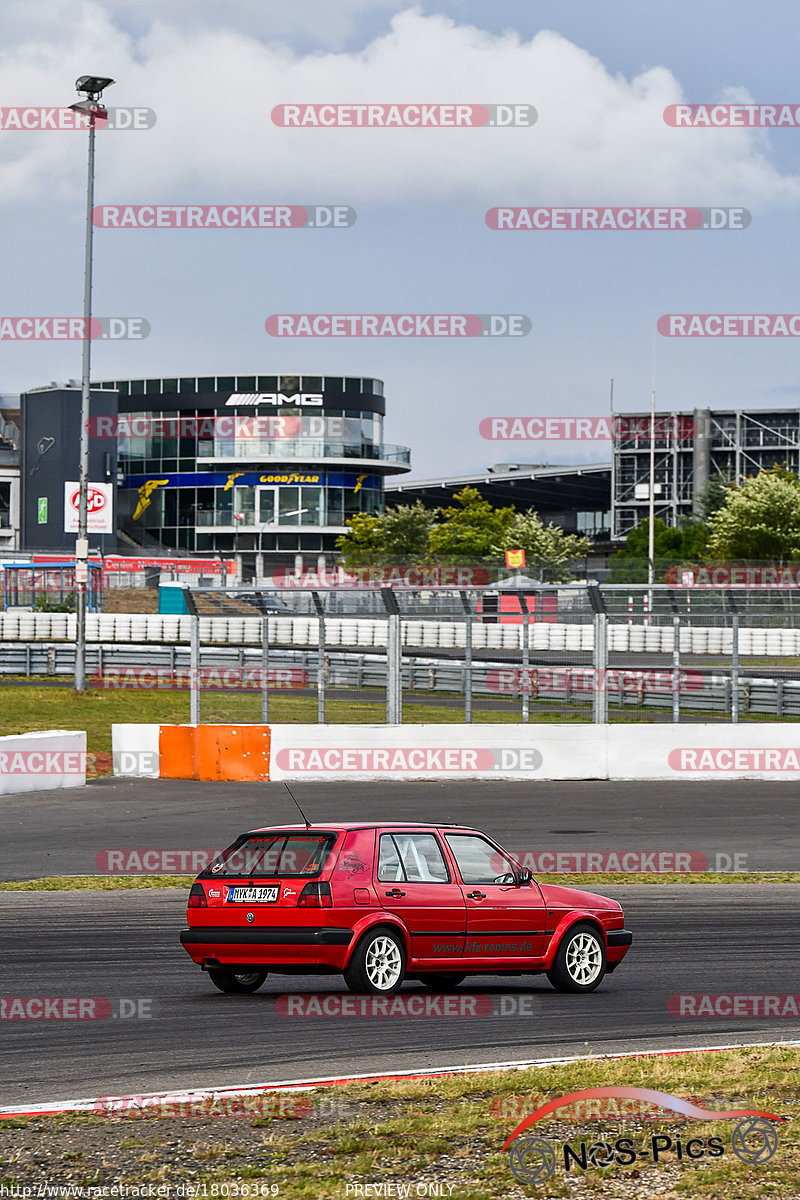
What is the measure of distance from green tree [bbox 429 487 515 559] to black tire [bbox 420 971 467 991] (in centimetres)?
7793

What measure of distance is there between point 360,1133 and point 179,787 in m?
16.9

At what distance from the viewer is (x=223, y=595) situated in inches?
1048

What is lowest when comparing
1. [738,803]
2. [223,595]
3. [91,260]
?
[738,803]

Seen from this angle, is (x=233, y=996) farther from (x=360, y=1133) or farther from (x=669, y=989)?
(x=360, y=1133)

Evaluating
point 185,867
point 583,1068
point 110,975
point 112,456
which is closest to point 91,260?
point 185,867

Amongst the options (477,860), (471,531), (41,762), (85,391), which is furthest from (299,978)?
(471,531)

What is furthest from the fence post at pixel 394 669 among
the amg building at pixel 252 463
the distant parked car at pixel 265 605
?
the amg building at pixel 252 463

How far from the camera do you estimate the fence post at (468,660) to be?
80.8 feet

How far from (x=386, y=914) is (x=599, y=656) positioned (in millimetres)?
15482

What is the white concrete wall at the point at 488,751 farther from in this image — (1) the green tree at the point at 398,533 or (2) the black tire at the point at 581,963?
(1) the green tree at the point at 398,533

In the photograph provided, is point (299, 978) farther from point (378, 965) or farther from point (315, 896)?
point (315, 896)

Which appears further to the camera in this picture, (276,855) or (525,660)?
(525,660)

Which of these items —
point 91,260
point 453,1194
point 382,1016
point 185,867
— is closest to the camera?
point 453,1194

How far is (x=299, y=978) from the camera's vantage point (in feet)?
34.8
